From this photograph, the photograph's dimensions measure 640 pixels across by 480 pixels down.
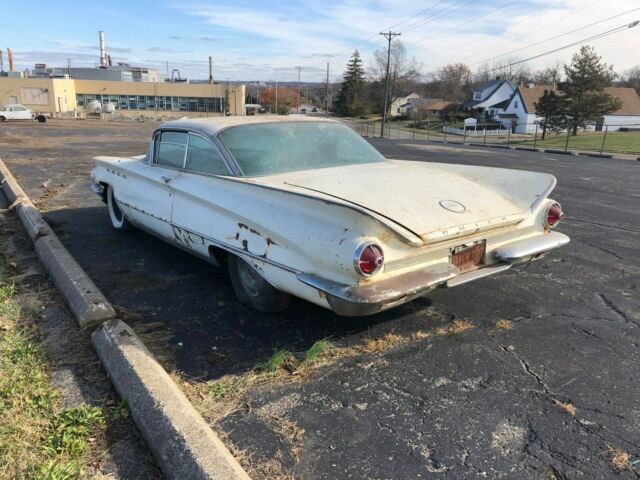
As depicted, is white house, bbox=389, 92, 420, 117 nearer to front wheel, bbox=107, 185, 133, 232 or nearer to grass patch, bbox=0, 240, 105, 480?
front wheel, bbox=107, 185, 133, 232

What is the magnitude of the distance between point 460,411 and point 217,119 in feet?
10.9

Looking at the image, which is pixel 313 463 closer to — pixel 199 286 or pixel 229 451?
pixel 229 451

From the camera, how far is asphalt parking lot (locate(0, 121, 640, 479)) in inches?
93.5

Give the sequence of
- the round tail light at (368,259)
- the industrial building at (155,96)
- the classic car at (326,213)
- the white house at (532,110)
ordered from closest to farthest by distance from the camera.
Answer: the round tail light at (368,259) < the classic car at (326,213) < the white house at (532,110) < the industrial building at (155,96)

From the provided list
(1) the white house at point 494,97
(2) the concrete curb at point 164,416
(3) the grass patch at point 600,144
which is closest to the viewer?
(2) the concrete curb at point 164,416

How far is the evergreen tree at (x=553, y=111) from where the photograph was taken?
4372cm

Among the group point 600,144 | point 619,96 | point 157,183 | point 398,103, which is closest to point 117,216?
point 157,183

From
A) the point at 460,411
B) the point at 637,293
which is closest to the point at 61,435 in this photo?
the point at 460,411

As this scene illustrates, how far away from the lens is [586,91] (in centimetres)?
4294

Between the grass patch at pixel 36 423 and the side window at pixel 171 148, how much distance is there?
80.3 inches

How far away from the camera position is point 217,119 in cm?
469

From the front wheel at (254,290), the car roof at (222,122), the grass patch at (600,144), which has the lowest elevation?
the grass patch at (600,144)

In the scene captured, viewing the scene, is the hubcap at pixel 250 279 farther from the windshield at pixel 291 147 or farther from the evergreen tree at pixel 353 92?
the evergreen tree at pixel 353 92

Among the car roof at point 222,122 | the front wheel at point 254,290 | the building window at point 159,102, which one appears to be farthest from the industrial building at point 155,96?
the front wheel at point 254,290
